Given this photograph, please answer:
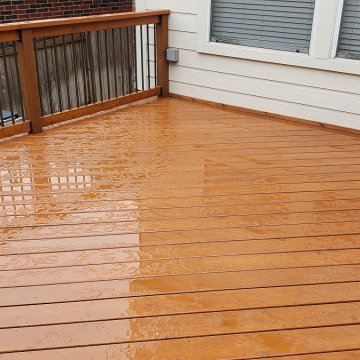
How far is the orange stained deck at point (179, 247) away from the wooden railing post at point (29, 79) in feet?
0.52

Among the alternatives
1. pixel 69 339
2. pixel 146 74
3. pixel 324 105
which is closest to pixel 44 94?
pixel 146 74

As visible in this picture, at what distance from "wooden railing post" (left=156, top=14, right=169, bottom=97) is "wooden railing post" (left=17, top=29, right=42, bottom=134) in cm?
157

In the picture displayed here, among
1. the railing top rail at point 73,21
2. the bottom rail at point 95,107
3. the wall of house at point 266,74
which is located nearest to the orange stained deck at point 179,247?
the bottom rail at point 95,107

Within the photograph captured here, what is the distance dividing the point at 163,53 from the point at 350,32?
1.96 meters

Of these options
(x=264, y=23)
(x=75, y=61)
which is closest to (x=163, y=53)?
(x=75, y=61)

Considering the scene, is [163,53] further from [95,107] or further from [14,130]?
[14,130]

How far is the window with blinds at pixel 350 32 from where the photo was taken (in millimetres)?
3854

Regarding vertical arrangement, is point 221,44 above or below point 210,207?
above

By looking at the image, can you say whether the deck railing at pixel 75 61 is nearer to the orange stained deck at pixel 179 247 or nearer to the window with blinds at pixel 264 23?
the orange stained deck at pixel 179 247

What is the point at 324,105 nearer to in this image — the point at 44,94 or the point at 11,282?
the point at 11,282

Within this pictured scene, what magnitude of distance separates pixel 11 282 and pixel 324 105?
315 cm

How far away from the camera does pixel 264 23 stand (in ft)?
14.4

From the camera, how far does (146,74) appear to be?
5.53 meters

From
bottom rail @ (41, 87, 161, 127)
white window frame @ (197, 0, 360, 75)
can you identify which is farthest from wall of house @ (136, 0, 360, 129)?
bottom rail @ (41, 87, 161, 127)
